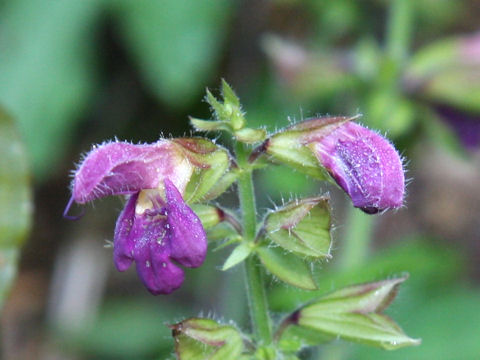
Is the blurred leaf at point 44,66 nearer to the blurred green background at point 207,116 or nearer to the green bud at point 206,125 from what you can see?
the blurred green background at point 207,116

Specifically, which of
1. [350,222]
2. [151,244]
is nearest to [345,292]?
[151,244]

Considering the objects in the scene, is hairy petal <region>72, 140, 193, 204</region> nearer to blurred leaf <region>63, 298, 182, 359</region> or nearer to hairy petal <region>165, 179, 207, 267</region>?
hairy petal <region>165, 179, 207, 267</region>

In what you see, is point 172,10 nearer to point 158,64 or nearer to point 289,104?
point 158,64

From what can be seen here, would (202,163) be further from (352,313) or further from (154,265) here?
(352,313)

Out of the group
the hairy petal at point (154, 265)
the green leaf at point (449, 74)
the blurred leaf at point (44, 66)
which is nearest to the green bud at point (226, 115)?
the hairy petal at point (154, 265)

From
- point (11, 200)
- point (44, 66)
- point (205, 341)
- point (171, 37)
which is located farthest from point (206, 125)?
point (44, 66)

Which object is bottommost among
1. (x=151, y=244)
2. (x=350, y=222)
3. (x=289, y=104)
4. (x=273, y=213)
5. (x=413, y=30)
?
(x=151, y=244)

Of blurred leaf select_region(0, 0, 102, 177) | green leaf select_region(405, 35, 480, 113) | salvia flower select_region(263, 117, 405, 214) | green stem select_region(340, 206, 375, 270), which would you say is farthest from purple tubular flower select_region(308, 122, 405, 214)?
blurred leaf select_region(0, 0, 102, 177)
